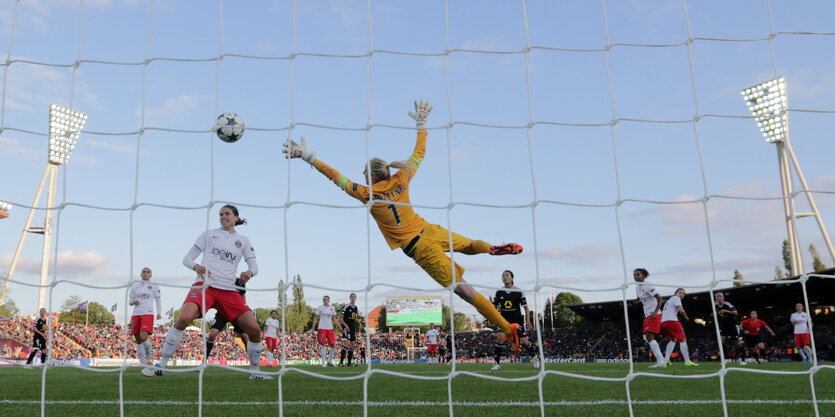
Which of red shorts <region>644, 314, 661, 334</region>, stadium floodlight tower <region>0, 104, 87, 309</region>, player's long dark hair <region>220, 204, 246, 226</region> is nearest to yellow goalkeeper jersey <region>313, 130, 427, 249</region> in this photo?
player's long dark hair <region>220, 204, 246, 226</region>

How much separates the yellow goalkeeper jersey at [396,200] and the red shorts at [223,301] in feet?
5.41

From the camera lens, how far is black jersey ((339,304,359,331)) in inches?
583

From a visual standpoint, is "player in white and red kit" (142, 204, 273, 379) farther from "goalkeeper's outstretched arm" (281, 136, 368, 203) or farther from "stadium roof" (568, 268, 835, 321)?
"stadium roof" (568, 268, 835, 321)

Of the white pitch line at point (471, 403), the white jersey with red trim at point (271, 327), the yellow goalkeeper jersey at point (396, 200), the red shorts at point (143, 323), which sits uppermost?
the yellow goalkeeper jersey at point (396, 200)

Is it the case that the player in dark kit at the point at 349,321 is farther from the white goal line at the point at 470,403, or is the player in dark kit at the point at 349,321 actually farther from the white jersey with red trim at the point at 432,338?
the white goal line at the point at 470,403

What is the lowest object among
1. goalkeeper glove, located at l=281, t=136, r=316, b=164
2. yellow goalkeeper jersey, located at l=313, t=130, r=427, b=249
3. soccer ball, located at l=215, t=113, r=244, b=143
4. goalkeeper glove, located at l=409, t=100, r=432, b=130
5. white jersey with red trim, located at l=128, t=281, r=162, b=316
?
white jersey with red trim, located at l=128, t=281, r=162, b=316

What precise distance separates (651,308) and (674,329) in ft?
2.95

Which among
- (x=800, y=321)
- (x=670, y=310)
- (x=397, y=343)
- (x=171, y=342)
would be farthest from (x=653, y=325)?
(x=397, y=343)

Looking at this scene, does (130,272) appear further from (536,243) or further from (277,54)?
(536,243)

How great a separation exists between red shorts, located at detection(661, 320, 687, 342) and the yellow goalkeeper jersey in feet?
25.0

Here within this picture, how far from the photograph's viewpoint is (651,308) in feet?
37.0

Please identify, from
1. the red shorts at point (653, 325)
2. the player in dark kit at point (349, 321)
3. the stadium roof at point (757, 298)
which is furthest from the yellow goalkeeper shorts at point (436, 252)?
the stadium roof at point (757, 298)

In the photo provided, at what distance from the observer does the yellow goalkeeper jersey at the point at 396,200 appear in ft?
19.5

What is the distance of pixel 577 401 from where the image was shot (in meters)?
4.71
